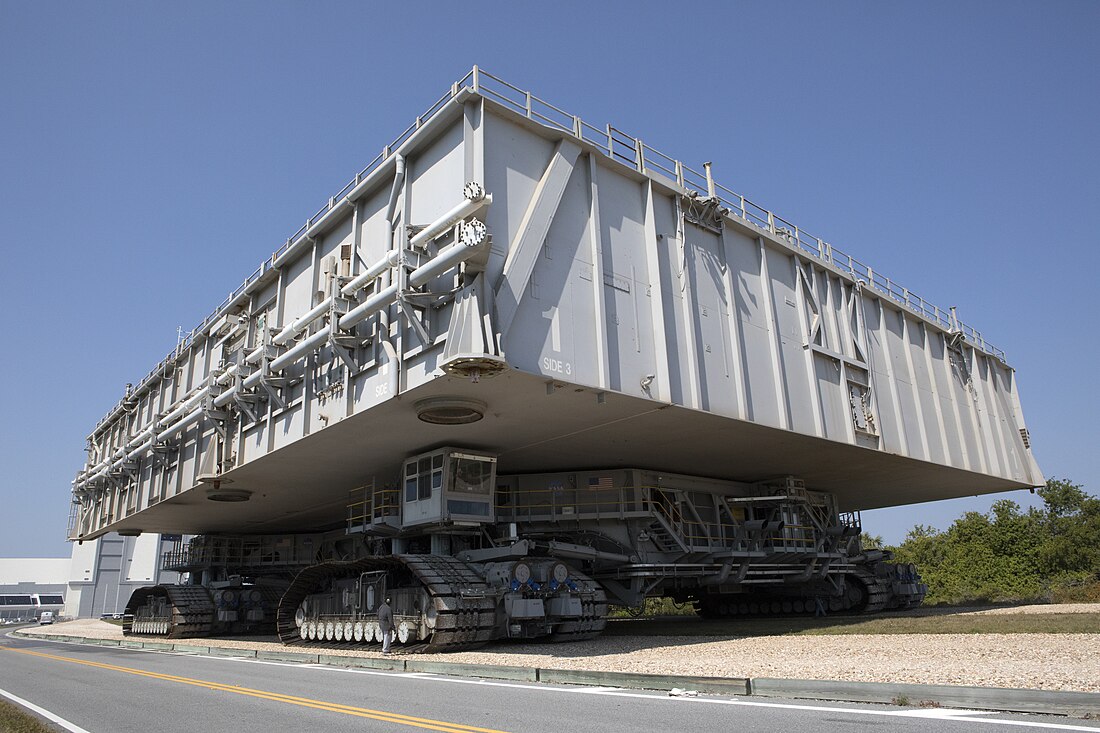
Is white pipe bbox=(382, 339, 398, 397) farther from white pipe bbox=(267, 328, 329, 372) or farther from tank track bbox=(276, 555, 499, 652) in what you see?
tank track bbox=(276, 555, 499, 652)

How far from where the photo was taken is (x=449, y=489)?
23062 mm

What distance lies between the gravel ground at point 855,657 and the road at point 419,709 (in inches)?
87.1

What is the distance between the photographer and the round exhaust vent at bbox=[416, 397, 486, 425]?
763 inches

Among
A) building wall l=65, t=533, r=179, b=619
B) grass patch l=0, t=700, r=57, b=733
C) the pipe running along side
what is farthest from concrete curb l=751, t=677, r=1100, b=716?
building wall l=65, t=533, r=179, b=619

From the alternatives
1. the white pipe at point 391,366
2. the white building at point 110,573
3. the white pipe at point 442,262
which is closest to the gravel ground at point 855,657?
the white pipe at point 391,366

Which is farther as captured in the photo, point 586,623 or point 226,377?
point 226,377

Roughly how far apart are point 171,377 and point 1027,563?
5499 centimetres

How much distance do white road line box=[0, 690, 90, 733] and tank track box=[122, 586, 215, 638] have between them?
65.3 feet

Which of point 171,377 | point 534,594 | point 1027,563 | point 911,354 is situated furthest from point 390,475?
point 1027,563

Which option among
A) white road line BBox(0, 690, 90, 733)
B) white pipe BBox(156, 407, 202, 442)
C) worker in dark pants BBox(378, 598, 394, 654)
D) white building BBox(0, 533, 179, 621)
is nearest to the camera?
white road line BBox(0, 690, 90, 733)

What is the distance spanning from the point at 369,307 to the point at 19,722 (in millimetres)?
11780

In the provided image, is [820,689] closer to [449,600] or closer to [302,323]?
[449,600]

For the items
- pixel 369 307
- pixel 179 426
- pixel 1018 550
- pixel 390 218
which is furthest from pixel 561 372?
pixel 1018 550

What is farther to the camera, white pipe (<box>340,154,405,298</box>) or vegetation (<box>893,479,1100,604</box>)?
vegetation (<box>893,479,1100,604</box>)
